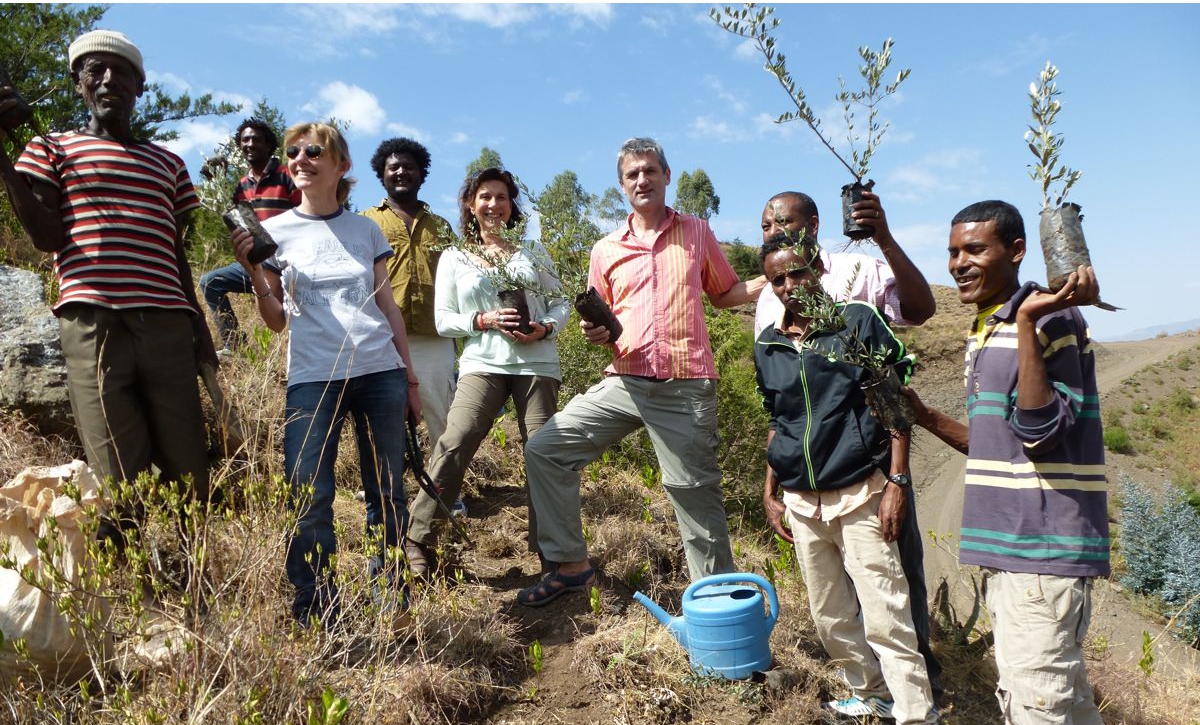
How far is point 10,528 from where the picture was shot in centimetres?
233

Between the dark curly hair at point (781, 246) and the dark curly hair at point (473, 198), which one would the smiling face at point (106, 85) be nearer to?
the dark curly hair at point (473, 198)

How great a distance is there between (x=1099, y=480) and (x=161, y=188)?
3404mm

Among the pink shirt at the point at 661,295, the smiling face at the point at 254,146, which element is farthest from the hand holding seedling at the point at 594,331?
the smiling face at the point at 254,146

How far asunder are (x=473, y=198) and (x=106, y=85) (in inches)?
62.1

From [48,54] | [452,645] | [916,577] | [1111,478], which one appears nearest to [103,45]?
[452,645]

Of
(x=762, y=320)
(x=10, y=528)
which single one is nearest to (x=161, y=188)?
(x=10, y=528)

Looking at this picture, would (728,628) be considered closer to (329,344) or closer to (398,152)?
(329,344)

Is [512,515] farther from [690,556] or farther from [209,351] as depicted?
[209,351]

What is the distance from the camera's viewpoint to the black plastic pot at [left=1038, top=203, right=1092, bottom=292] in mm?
1808

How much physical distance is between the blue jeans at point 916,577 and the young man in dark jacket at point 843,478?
0.14m

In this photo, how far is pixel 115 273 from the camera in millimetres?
2711

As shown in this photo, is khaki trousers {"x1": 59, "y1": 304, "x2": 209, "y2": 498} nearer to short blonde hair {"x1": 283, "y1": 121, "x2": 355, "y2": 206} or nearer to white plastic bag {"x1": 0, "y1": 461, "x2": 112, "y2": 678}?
white plastic bag {"x1": 0, "y1": 461, "x2": 112, "y2": 678}

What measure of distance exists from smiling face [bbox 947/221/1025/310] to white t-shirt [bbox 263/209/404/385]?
7.11 feet

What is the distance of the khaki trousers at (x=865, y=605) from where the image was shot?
2.49 m
